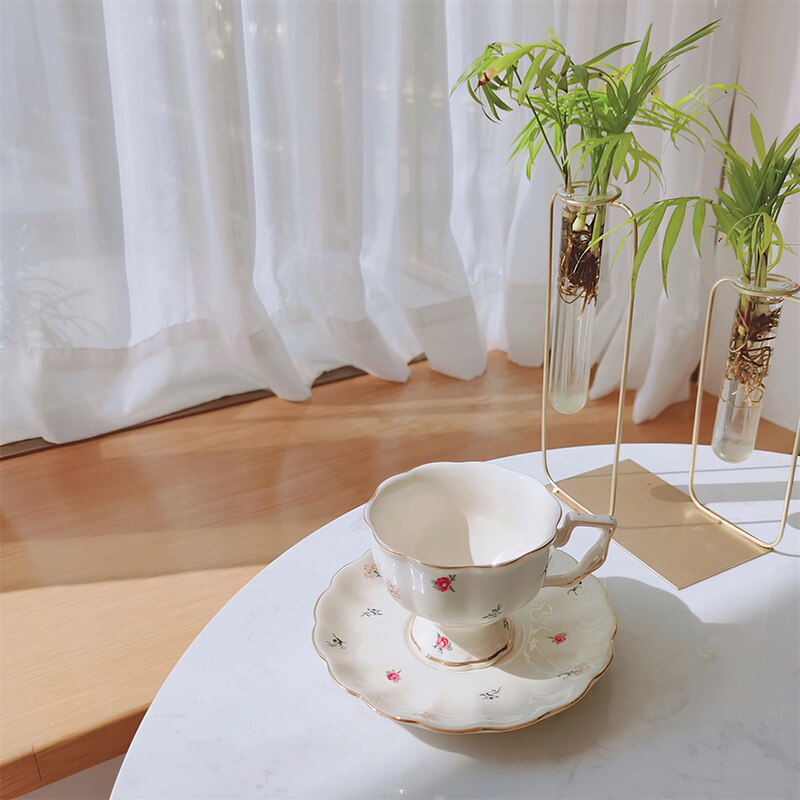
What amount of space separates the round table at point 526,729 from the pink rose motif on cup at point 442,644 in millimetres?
70

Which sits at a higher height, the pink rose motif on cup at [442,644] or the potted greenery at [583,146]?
the potted greenery at [583,146]

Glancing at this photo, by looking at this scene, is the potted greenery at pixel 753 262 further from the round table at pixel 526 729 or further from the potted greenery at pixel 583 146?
the round table at pixel 526 729

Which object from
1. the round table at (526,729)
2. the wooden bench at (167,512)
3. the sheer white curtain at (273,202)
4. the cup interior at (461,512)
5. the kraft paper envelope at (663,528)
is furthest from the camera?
the sheer white curtain at (273,202)

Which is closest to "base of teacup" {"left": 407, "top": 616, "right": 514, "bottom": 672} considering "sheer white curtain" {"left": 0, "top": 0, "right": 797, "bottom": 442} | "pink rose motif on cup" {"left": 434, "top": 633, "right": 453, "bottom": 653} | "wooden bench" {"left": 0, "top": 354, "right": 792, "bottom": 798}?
"pink rose motif on cup" {"left": 434, "top": 633, "right": 453, "bottom": 653}

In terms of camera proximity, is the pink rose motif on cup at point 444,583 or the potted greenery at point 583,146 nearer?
the pink rose motif on cup at point 444,583

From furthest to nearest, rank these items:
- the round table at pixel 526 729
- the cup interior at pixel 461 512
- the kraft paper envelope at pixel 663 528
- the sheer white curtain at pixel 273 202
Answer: the sheer white curtain at pixel 273 202
the kraft paper envelope at pixel 663 528
the cup interior at pixel 461 512
the round table at pixel 526 729

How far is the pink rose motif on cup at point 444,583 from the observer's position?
2.10 ft

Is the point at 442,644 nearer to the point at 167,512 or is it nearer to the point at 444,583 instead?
the point at 444,583

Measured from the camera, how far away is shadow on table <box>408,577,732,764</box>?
Answer: 2.13 ft

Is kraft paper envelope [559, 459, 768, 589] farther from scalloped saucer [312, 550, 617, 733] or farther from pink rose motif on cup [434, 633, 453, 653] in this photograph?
pink rose motif on cup [434, 633, 453, 653]

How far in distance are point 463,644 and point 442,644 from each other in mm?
16

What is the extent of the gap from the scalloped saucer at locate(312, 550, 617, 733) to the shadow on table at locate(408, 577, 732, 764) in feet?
0.07

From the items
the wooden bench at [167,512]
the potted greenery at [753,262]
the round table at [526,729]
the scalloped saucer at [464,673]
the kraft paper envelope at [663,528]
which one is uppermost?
the potted greenery at [753,262]

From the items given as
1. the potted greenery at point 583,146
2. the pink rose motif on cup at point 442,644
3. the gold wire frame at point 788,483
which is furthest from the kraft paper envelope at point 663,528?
the pink rose motif on cup at point 442,644
